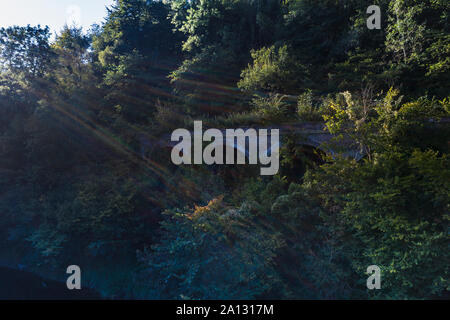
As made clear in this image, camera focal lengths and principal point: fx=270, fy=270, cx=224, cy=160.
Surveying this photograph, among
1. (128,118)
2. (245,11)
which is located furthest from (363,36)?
(128,118)

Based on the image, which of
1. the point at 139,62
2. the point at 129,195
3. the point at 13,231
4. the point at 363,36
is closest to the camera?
the point at 129,195

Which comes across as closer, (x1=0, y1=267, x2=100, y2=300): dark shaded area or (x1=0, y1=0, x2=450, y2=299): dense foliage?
(x1=0, y1=0, x2=450, y2=299): dense foliage

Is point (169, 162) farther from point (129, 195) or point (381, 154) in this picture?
point (381, 154)

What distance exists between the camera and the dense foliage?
5.82 meters

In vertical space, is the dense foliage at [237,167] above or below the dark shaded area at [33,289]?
above

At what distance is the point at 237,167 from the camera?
1004cm

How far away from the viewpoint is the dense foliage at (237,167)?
582 centimetres

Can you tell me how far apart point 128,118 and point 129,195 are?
17.9 ft

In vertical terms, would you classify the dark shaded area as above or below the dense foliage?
below

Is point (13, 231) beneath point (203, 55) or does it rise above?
beneath

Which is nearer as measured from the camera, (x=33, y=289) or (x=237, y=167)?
(x=33, y=289)

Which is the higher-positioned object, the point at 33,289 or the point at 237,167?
the point at 237,167

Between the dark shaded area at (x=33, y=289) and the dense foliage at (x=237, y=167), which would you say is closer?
the dense foliage at (x=237, y=167)

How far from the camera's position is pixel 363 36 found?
13.2m
